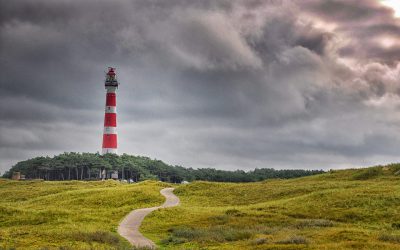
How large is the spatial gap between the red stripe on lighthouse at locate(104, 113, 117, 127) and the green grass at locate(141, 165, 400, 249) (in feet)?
204

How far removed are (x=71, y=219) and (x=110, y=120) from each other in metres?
92.4

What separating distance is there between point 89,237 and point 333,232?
68.8ft

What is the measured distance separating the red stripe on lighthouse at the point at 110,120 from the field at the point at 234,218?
2179 inches

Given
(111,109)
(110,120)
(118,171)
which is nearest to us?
(110,120)

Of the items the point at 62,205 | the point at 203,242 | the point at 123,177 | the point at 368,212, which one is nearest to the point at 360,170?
the point at 368,212

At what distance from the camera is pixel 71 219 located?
5931cm

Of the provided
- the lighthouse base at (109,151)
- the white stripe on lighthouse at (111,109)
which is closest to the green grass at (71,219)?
the lighthouse base at (109,151)

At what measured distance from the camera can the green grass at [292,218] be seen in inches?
1638

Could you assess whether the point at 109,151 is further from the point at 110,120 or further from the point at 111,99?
the point at 111,99

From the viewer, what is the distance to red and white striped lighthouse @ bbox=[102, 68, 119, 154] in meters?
150

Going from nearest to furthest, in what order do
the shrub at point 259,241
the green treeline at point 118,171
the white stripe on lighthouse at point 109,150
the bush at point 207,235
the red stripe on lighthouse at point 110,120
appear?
the shrub at point 259,241 → the bush at point 207,235 → the red stripe on lighthouse at point 110,120 → the white stripe on lighthouse at point 109,150 → the green treeline at point 118,171

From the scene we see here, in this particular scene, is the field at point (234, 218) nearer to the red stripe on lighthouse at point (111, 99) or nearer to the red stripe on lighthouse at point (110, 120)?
the red stripe on lighthouse at point (110, 120)

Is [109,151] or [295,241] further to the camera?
[109,151]

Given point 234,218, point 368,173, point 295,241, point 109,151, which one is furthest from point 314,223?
point 109,151
